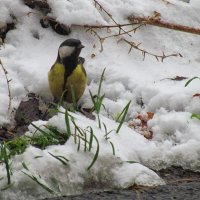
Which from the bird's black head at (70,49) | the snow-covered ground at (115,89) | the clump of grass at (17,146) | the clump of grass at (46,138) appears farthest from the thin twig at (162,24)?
the clump of grass at (17,146)

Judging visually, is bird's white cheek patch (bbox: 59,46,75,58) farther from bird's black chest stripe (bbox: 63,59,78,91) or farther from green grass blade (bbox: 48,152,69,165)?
green grass blade (bbox: 48,152,69,165)

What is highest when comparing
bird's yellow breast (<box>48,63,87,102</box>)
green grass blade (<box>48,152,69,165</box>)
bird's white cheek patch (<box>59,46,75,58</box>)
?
bird's white cheek patch (<box>59,46,75,58</box>)

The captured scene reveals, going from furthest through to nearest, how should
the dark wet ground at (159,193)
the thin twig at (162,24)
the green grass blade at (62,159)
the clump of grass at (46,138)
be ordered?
the thin twig at (162,24) → the clump of grass at (46,138) → the green grass blade at (62,159) → the dark wet ground at (159,193)

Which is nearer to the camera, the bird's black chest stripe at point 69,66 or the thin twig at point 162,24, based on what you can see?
the bird's black chest stripe at point 69,66

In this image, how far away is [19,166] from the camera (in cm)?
277

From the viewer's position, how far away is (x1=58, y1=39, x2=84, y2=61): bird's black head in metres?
3.94

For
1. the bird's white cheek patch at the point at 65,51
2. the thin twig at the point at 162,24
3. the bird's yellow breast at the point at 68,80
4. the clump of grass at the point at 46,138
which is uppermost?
the thin twig at the point at 162,24

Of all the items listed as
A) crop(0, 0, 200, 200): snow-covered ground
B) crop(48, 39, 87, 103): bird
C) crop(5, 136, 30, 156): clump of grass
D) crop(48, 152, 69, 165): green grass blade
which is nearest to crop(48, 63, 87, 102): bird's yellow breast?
crop(48, 39, 87, 103): bird

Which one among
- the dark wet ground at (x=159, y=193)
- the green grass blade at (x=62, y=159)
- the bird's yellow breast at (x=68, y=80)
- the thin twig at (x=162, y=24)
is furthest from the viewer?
the thin twig at (x=162, y=24)

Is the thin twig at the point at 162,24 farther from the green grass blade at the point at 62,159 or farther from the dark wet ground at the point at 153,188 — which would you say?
the green grass blade at the point at 62,159

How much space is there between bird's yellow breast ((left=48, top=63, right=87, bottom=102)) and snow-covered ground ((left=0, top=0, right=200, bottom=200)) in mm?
147

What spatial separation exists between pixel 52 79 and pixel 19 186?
135 centimetres

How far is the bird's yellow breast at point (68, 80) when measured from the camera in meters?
3.89

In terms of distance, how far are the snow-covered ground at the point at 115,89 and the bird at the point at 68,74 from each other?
6.0 inches
